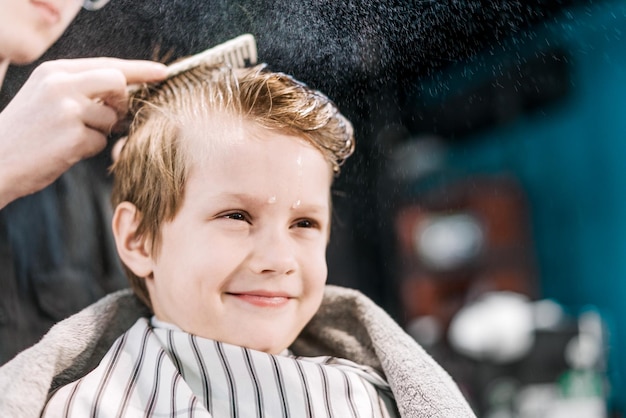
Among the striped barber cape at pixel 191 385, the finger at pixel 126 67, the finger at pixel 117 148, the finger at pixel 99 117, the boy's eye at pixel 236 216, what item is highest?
the finger at pixel 126 67

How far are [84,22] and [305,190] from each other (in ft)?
0.57

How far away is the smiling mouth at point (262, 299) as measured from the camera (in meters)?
0.40

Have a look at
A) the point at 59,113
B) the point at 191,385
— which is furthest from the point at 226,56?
the point at 191,385

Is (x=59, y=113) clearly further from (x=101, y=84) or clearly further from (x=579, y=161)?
(x=579, y=161)

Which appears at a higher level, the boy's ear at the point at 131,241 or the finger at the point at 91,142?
→ the finger at the point at 91,142

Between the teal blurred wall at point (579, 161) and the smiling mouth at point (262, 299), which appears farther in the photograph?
the teal blurred wall at point (579, 161)

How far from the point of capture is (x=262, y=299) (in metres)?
0.40

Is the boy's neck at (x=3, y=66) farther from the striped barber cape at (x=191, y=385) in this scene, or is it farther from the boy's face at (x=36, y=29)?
the striped barber cape at (x=191, y=385)

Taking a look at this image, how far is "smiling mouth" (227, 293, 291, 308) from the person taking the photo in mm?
399

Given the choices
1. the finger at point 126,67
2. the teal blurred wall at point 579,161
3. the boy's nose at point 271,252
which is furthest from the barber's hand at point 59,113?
the teal blurred wall at point 579,161

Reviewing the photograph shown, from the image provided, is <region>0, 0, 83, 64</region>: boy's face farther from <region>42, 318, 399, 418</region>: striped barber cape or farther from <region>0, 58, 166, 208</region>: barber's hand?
<region>42, 318, 399, 418</region>: striped barber cape

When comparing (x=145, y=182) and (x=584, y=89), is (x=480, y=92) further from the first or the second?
(x=584, y=89)

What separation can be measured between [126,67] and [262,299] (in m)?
0.17

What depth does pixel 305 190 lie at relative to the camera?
40 cm
